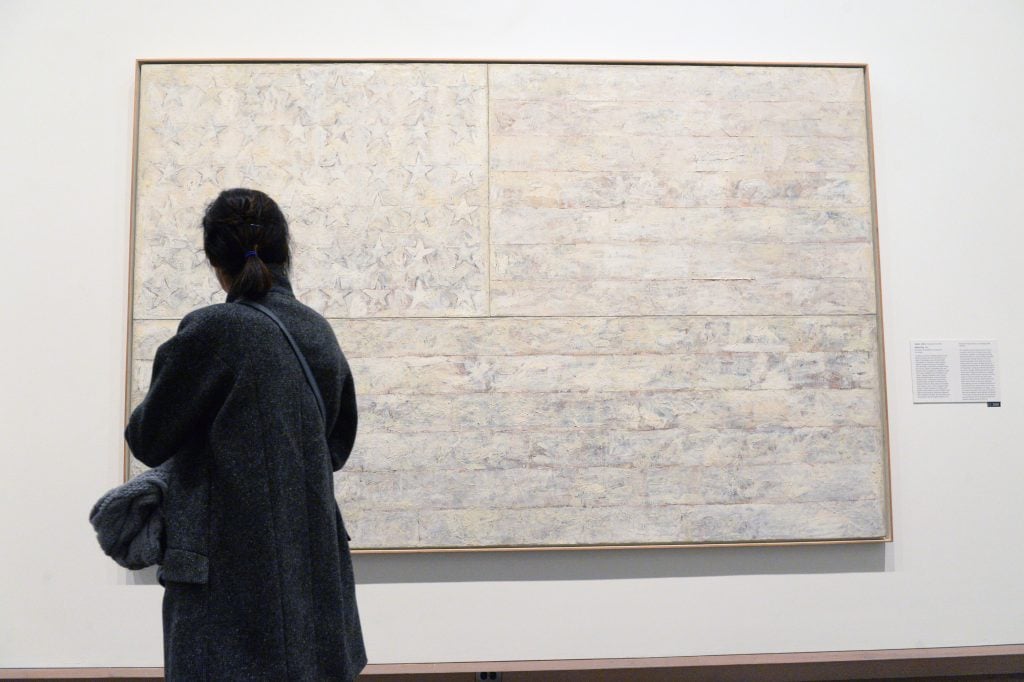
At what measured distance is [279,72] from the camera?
7.97 ft

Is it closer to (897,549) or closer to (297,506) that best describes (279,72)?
(297,506)

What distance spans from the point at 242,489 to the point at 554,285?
1329 mm

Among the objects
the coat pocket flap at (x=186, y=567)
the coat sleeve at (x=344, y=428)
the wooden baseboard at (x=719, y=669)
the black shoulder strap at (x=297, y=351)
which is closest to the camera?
the coat pocket flap at (x=186, y=567)

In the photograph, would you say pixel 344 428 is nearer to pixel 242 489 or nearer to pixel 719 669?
pixel 242 489

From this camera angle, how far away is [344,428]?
166 centimetres

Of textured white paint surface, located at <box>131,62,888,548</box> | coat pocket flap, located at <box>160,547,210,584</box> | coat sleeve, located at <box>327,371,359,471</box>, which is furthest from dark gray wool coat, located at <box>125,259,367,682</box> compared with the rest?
textured white paint surface, located at <box>131,62,888,548</box>

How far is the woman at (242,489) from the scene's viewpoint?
1311 mm

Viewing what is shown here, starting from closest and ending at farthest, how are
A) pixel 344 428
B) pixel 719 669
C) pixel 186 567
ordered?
pixel 186 567
pixel 344 428
pixel 719 669

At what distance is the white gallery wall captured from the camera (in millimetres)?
2381

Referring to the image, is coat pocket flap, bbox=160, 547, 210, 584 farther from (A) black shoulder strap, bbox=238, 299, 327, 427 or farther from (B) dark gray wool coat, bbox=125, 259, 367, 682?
(A) black shoulder strap, bbox=238, 299, 327, 427

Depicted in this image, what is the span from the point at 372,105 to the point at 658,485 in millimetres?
1548

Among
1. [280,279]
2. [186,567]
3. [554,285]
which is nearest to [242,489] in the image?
[186,567]

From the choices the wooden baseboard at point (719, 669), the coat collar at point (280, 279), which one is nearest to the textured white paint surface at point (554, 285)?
the wooden baseboard at point (719, 669)

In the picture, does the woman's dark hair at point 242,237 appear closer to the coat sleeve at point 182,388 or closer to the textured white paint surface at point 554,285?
the coat sleeve at point 182,388
